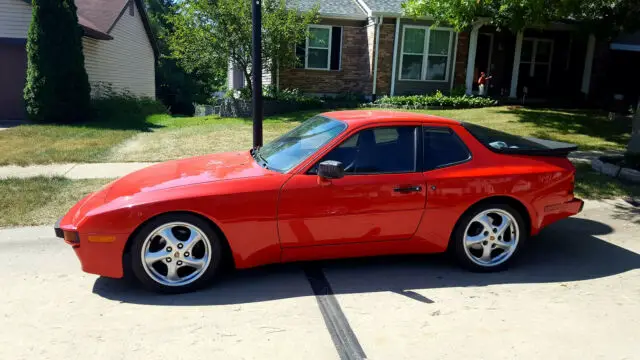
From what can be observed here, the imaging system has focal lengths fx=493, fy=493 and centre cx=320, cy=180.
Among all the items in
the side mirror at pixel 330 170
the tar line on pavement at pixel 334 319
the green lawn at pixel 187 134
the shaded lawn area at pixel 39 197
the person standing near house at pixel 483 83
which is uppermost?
the person standing near house at pixel 483 83

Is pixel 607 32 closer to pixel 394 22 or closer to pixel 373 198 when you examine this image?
pixel 394 22

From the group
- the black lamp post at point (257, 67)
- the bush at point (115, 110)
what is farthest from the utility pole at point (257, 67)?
the bush at point (115, 110)

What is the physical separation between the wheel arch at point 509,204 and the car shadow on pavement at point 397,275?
38cm

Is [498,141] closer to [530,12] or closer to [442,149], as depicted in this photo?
[442,149]

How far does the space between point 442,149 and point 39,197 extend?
5.48 meters

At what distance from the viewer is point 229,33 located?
52.3 ft

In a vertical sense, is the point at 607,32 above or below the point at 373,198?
above

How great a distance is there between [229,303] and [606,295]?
312 cm

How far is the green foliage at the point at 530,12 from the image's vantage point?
11.9 meters

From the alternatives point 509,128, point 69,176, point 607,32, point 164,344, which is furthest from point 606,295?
point 607,32

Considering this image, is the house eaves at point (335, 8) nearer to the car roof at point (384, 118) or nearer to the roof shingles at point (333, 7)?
the roof shingles at point (333, 7)

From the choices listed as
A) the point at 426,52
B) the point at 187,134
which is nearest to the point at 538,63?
the point at 426,52

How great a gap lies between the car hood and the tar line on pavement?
1026 mm

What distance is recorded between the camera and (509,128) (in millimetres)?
13141
